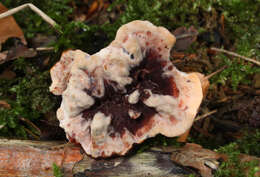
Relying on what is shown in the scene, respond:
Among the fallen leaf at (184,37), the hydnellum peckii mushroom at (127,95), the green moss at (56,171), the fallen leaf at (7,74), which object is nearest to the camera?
the green moss at (56,171)

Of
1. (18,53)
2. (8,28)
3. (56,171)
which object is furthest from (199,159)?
(8,28)

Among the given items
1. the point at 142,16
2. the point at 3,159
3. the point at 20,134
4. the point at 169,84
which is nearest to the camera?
the point at 3,159

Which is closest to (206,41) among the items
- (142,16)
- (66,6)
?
(142,16)

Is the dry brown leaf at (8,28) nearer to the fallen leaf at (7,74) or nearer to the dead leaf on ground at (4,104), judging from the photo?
the fallen leaf at (7,74)

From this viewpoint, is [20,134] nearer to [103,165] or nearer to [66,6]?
[103,165]

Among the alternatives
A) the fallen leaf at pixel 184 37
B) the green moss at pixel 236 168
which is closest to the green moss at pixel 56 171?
the green moss at pixel 236 168

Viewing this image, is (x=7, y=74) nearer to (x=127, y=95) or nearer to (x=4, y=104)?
(x=4, y=104)
